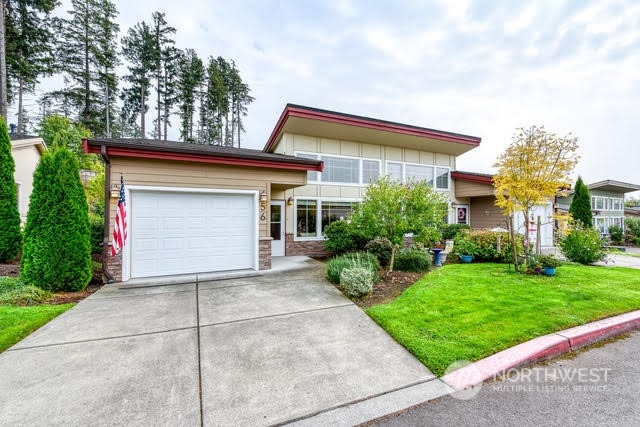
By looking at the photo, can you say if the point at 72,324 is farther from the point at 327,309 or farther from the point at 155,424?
the point at 327,309

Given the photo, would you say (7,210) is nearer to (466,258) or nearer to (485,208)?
(466,258)

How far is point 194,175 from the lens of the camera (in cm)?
663

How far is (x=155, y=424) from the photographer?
209 centimetres

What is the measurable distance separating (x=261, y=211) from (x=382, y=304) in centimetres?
424

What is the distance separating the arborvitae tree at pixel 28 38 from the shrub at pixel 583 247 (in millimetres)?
26960

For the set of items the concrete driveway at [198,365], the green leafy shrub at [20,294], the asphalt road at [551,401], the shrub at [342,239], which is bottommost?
the asphalt road at [551,401]

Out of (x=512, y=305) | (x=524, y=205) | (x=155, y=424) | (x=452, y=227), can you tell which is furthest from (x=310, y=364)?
(x=452, y=227)

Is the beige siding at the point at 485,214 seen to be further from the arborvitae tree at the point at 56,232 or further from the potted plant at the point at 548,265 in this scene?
the arborvitae tree at the point at 56,232

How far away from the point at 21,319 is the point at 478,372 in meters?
6.46

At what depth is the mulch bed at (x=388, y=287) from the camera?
193 inches

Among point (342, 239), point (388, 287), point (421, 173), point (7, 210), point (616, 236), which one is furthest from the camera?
point (616, 236)

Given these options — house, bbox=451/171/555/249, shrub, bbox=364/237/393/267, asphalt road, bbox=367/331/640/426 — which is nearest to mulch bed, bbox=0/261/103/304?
asphalt road, bbox=367/331/640/426

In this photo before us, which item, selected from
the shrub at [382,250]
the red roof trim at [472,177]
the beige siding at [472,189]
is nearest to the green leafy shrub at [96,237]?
the shrub at [382,250]

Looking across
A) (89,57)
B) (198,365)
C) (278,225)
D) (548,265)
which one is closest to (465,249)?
(548,265)
